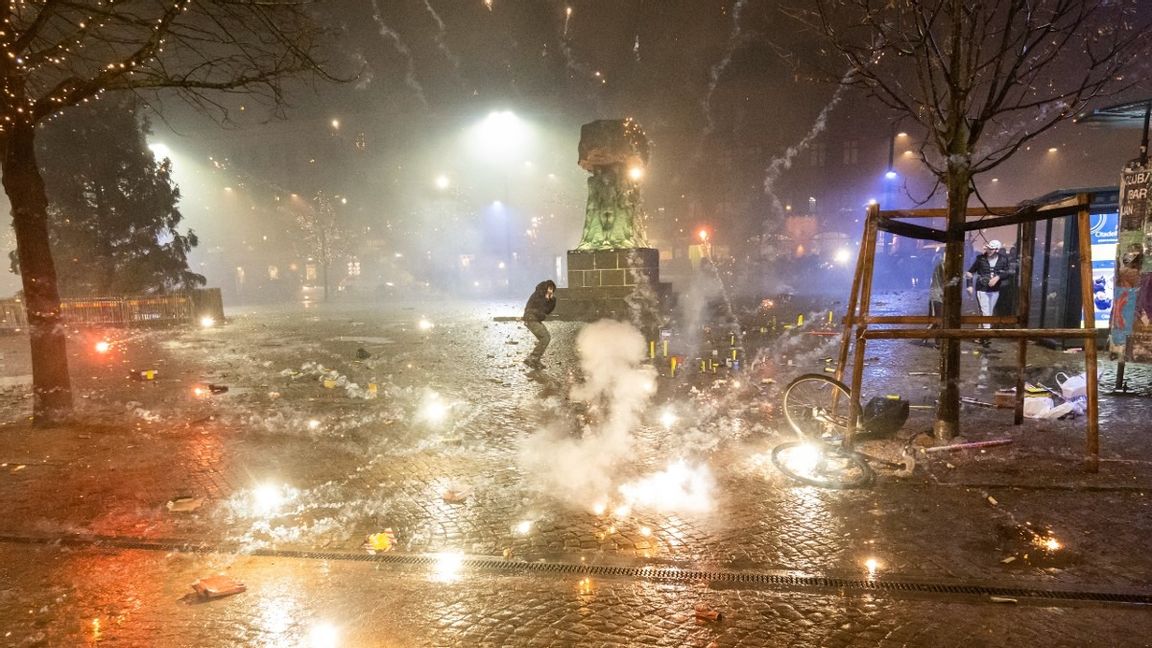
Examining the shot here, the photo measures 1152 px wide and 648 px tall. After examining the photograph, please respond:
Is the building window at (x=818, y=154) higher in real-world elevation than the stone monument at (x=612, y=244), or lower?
higher

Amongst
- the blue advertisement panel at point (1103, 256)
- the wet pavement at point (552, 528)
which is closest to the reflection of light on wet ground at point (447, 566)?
the wet pavement at point (552, 528)

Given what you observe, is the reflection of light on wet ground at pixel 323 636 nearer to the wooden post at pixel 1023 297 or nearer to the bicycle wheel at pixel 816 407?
the bicycle wheel at pixel 816 407

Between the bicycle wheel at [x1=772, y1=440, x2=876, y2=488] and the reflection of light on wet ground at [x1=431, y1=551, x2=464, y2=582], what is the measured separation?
3056mm

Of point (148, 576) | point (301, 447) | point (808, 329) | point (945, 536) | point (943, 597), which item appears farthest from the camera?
point (808, 329)

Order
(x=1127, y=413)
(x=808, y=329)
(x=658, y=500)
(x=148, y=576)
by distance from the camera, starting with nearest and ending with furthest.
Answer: (x=148, y=576) → (x=658, y=500) → (x=1127, y=413) → (x=808, y=329)

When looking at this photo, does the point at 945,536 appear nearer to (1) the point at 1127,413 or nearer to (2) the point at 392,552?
(2) the point at 392,552

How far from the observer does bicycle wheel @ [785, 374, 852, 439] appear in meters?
5.84

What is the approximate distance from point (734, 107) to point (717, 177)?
682 centimetres

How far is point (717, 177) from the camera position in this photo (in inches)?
2179

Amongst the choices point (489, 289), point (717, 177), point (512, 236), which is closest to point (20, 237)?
point (489, 289)

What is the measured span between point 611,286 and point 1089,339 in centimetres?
1363

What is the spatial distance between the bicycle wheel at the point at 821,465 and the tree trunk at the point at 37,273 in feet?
28.4

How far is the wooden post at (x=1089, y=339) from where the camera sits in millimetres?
4805

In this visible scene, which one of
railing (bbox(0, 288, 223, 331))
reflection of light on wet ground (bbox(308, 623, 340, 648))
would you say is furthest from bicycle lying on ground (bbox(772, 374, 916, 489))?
railing (bbox(0, 288, 223, 331))
